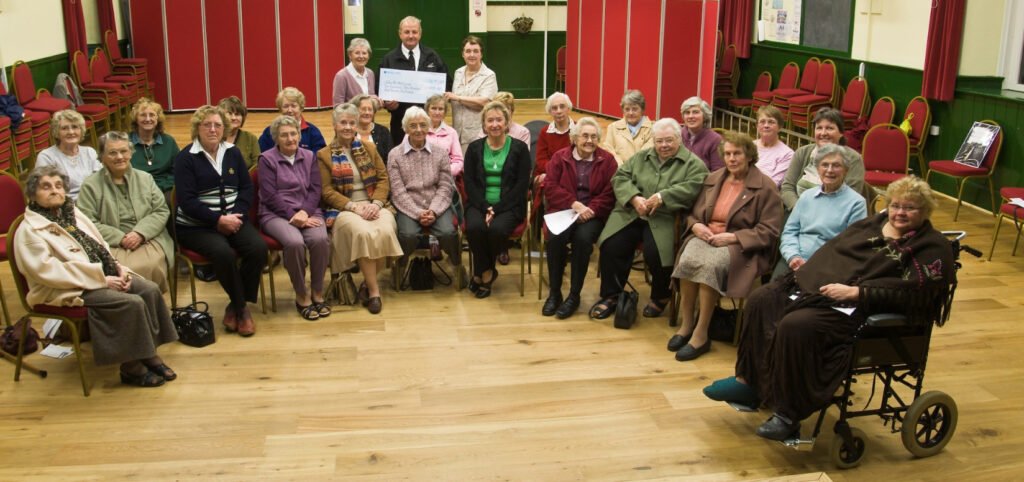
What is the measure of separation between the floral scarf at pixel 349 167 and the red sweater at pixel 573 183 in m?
1.09

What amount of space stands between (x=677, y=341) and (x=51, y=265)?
3.09m

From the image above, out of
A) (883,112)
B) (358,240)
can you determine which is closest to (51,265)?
(358,240)

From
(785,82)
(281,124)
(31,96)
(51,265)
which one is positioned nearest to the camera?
(51,265)

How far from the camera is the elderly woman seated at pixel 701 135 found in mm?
5855

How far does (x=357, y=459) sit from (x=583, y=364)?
1424 mm

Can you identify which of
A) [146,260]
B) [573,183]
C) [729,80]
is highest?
[729,80]

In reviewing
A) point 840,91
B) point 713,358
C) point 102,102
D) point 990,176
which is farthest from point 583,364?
point 102,102

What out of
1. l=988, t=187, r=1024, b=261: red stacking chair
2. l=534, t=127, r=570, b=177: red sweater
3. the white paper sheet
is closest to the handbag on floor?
the white paper sheet

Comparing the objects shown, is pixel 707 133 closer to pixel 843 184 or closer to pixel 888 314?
pixel 843 184

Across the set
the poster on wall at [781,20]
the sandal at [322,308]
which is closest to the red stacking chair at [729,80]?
the poster on wall at [781,20]

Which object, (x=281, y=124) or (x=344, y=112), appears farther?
(x=344, y=112)

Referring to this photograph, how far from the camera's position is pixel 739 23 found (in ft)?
39.6

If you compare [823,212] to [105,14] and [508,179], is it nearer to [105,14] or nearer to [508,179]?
[508,179]

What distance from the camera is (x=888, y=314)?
11.9 ft
